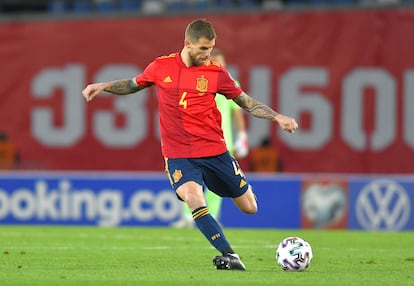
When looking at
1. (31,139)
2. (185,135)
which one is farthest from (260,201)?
(185,135)

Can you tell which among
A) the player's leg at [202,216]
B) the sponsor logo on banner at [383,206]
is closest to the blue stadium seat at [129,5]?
the sponsor logo on banner at [383,206]

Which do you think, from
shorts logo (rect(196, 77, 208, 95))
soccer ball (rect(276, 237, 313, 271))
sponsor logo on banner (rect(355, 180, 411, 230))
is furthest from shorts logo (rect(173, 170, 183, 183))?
sponsor logo on banner (rect(355, 180, 411, 230))

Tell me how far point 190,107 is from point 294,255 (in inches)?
60.5

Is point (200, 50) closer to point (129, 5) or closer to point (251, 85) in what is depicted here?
point (251, 85)

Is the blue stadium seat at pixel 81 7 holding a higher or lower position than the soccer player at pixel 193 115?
higher

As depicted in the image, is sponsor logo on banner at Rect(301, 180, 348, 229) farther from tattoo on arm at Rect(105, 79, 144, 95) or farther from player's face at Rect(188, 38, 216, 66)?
player's face at Rect(188, 38, 216, 66)

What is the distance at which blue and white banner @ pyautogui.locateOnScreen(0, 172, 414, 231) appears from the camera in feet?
58.4

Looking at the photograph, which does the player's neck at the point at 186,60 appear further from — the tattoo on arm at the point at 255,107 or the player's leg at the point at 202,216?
the player's leg at the point at 202,216

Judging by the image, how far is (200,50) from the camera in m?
9.49

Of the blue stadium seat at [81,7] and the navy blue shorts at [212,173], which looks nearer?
the navy blue shorts at [212,173]

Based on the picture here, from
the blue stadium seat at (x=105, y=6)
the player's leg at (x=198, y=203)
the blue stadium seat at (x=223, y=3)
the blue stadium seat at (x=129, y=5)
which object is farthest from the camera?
the blue stadium seat at (x=129, y=5)

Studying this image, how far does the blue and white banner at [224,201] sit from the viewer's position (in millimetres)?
17812

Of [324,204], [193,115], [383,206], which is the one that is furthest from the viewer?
[324,204]

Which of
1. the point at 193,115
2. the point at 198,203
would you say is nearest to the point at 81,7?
the point at 193,115
